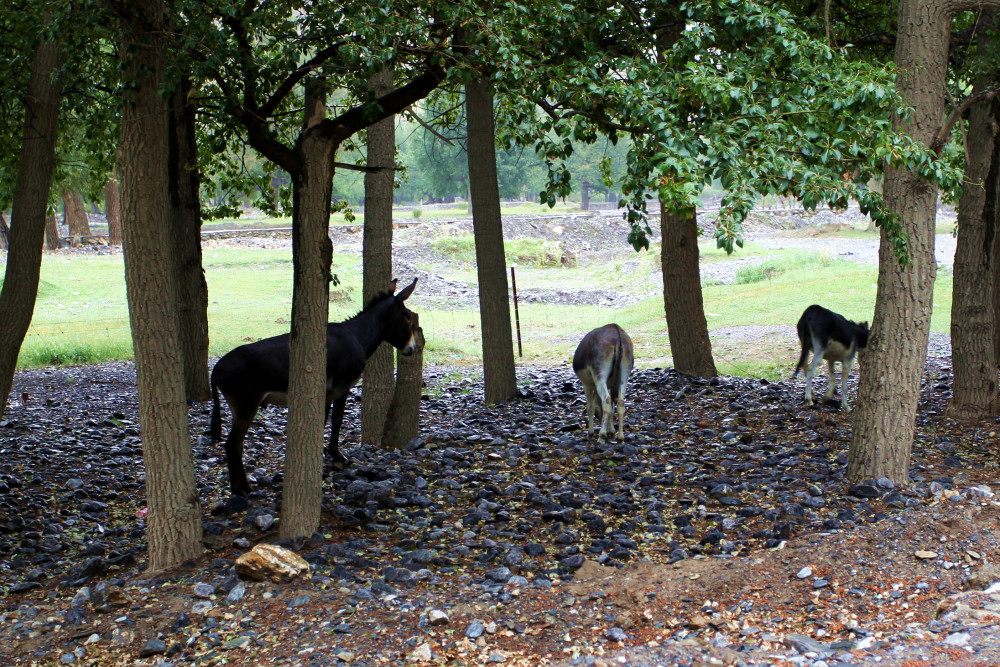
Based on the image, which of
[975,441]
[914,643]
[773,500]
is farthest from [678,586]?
[975,441]

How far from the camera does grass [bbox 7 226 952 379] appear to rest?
2236 centimetres

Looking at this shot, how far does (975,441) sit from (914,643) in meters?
6.14

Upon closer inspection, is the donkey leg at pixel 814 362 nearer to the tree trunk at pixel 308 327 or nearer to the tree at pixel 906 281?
the tree at pixel 906 281

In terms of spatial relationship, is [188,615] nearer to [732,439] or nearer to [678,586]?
[678,586]

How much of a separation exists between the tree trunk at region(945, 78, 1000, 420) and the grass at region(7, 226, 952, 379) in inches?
232

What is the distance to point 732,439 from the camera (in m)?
10.9

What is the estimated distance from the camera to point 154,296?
6801 millimetres

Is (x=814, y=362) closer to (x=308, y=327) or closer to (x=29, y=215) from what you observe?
(x=308, y=327)

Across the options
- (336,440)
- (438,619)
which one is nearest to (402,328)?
(336,440)

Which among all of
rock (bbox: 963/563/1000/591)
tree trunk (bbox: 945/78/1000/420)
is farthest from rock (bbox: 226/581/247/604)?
tree trunk (bbox: 945/78/1000/420)

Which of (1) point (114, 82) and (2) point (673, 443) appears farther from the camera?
(2) point (673, 443)

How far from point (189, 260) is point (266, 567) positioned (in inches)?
328

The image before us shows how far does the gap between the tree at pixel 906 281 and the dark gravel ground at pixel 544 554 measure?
1.50 feet

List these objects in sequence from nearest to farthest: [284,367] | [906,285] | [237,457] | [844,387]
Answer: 1. [906,285]
2. [237,457]
3. [284,367]
4. [844,387]
